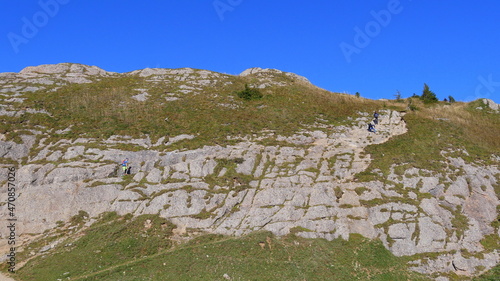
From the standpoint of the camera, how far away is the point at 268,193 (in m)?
33.6

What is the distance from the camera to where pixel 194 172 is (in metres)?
36.5

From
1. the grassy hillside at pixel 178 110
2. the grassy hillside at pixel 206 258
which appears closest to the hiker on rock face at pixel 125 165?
the grassy hillside at pixel 178 110

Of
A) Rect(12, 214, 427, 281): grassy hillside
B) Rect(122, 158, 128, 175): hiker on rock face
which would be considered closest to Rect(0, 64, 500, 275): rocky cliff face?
Rect(122, 158, 128, 175): hiker on rock face

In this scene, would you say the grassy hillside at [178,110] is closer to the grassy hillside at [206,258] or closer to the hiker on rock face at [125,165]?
the hiker on rock face at [125,165]

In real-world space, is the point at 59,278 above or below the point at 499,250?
below

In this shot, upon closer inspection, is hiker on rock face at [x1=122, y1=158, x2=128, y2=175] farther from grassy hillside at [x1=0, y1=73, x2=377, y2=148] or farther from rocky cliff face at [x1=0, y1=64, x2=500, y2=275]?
grassy hillside at [x1=0, y1=73, x2=377, y2=148]

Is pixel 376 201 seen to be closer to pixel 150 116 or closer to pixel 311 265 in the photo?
pixel 311 265

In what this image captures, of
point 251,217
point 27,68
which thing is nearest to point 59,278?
point 251,217

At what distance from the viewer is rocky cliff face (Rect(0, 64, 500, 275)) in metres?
29.3

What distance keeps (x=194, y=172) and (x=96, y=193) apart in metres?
9.83

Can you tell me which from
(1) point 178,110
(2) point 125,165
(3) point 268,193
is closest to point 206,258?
(3) point 268,193

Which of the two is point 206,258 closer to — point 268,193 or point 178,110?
point 268,193

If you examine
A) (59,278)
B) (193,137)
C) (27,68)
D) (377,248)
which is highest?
(27,68)

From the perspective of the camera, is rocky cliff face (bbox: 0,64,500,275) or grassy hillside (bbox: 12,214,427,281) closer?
grassy hillside (bbox: 12,214,427,281)
